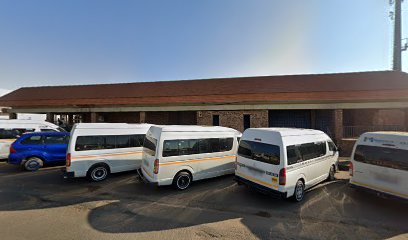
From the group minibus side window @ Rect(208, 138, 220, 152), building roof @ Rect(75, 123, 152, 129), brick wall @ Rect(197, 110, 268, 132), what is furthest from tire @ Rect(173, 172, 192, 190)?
brick wall @ Rect(197, 110, 268, 132)

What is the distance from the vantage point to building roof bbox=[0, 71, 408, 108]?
12.4 meters

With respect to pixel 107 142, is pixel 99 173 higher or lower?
lower

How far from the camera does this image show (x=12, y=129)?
30.8 feet

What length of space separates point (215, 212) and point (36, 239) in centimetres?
347

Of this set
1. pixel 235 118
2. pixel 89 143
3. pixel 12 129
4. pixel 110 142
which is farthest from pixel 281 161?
pixel 12 129

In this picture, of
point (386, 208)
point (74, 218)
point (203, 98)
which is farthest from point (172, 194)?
point (203, 98)

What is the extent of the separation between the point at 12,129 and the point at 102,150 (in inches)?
266

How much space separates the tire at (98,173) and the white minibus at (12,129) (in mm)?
5986

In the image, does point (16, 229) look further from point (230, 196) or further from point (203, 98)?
point (203, 98)

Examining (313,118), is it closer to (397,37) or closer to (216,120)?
(216,120)

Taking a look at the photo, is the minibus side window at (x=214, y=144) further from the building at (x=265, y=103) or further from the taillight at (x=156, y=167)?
the building at (x=265, y=103)

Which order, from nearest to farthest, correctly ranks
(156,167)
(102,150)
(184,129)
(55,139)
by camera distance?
(156,167) → (184,129) → (102,150) → (55,139)

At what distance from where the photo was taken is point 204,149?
6.31 meters

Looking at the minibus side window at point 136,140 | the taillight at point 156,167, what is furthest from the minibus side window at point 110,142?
the taillight at point 156,167
